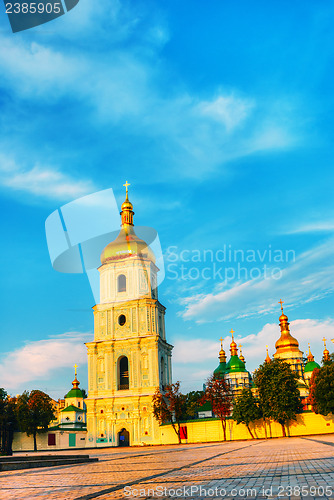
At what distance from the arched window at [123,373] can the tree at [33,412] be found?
994cm

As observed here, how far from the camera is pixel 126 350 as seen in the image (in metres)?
57.2

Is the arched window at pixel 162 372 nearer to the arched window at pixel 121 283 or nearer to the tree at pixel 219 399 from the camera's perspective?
the tree at pixel 219 399

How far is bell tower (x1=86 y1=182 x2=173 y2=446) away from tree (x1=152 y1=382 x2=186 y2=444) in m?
1.93

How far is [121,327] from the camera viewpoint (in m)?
58.5

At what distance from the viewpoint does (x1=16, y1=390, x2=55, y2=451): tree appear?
57344 mm

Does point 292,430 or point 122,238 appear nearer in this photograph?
point 292,430

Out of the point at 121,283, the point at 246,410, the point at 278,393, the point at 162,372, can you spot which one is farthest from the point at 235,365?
the point at 278,393

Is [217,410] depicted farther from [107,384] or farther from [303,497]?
[303,497]

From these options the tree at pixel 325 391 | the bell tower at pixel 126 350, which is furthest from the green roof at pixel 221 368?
the tree at pixel 325 391

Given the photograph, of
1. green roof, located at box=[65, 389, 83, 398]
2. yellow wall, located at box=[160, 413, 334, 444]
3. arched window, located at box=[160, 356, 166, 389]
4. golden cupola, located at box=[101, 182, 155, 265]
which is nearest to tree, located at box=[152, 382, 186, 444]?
yellow wall, located at box=[160, 413, 334, 444]

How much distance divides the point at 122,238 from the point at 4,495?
5423 cm

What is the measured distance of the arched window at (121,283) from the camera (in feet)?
198

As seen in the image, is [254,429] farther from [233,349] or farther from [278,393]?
[233,349]

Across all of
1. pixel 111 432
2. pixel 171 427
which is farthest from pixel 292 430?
pixel 111 432
